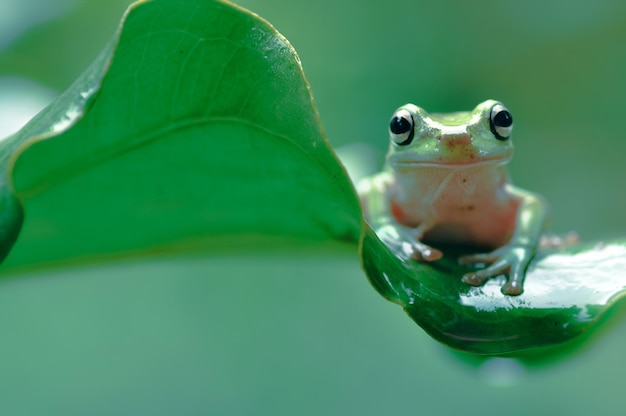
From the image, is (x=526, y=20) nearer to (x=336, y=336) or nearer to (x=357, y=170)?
(x=357, y=170)

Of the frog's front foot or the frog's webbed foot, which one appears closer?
the frog's front foot

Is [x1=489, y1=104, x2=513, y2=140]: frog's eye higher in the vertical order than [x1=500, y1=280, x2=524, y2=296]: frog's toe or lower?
higher

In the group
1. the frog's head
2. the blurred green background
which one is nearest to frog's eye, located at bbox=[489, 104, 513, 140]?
the frog's head

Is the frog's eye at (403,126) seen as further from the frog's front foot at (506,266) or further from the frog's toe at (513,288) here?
the frog's toe at (513,288)

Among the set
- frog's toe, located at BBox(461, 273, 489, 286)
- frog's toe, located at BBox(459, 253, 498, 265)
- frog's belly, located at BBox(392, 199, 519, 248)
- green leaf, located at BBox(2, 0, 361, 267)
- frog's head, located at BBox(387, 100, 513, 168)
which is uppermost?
green leaf, located at BBox(2, 0, 361, 267)

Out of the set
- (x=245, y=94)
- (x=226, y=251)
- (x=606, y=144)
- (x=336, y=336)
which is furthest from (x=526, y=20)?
(x=245, y=94)

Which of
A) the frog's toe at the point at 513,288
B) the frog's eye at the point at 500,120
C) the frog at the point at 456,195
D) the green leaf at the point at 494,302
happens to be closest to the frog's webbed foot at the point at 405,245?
the frog at the point at 456,195

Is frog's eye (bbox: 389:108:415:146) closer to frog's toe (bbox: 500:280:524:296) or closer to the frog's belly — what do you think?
the frog's belly

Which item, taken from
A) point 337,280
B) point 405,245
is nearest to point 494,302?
point 405,245
